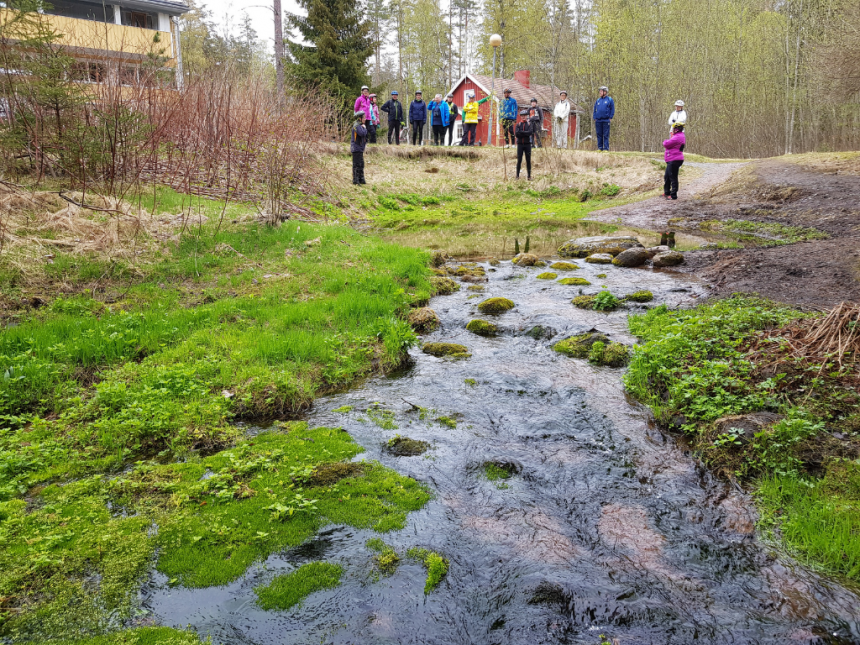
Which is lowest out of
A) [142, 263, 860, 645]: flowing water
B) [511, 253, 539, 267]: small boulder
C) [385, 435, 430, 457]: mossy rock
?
[142, 263, 860, 645]: flowing water

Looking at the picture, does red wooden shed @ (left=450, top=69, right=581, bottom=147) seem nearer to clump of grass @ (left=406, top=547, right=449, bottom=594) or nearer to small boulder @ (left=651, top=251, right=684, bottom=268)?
small boulder @ (left=651, top=251, right=684, bottom=268)

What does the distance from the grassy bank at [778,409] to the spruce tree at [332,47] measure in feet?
66.4

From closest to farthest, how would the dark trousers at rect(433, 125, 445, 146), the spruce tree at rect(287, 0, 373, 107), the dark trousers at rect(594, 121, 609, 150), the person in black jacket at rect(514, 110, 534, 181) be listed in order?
the person in black jacket at rect(514, 110, 534, 181) → the spruce tree at rect(287, 0, 373, 107) → the dark trousers at rect(594, 121, 609, 150) → the dark trousers at rect(433, 125, 445, 146)

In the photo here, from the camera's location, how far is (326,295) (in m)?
8.71

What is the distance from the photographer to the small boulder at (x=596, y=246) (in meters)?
12.7

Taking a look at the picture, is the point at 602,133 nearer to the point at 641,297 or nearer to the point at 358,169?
the point at 358,169

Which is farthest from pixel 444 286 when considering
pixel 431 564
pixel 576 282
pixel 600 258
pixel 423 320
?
pixel 431 564

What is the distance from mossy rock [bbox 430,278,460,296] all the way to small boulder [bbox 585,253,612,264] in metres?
3.68

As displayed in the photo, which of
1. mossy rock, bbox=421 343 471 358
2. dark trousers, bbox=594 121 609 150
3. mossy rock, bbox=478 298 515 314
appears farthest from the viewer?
dark trousers, bbox=594 121 609 150

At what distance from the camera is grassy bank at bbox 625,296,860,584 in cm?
369

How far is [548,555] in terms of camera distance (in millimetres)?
3586

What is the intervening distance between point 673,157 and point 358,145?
10157 mm

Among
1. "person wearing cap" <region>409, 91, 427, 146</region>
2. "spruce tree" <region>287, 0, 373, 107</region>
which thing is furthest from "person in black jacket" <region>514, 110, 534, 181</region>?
"spruce tree" <region>287, 0, 373, 107</region>

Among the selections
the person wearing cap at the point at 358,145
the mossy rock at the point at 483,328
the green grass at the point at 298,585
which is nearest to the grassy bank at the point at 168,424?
the green grass at the point at 298,585
